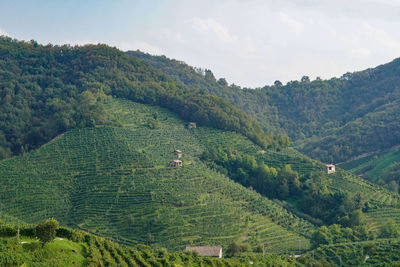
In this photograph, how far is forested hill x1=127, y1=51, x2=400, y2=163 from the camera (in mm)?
110000

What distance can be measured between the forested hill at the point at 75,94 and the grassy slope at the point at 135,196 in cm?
632

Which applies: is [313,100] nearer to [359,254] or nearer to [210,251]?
[359,254]

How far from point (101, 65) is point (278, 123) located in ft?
187

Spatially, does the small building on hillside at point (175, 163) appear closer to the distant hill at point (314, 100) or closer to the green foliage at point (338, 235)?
the green foliage at point (338, 235)

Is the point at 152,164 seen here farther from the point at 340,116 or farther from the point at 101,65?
the point at 340,116

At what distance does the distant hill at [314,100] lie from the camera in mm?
108812

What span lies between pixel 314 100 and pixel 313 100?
0.33 metres

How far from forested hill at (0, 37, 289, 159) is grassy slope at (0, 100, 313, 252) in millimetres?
6321

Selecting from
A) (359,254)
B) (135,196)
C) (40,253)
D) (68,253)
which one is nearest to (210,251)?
(135,196)

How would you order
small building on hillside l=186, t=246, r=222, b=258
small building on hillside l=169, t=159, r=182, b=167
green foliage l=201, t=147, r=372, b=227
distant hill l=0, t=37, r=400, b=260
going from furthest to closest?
1. small building on hillside l=169, t=159, r=182, b=167
2. green foliage l=201, t=147, r=372, b=227
3. distant hill l=0, t=37, r=400, b=260
4. small building on hillside l=186, t=246, r=222, b=258

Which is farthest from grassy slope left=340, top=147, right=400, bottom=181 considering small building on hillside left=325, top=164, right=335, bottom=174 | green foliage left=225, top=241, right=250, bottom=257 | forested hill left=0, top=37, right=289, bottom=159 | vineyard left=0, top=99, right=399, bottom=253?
green foliage left=225, top=241, right=250, bottom=257

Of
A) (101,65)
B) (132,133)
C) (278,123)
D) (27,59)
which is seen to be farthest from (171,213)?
(278,123)

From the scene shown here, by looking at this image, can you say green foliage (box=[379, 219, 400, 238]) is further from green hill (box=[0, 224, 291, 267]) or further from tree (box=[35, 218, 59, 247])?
tree (box=[35, 218, 59, 247])

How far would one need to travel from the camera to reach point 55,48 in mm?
87500
